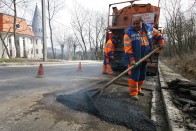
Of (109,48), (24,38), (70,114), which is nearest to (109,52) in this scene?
(109,48)

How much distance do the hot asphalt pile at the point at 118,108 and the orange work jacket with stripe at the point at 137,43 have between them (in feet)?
3.08

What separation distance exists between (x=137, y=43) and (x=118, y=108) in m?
1.51

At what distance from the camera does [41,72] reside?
21.6 ft

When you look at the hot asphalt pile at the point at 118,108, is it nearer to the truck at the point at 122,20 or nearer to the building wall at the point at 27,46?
the truck at the point at 122,20

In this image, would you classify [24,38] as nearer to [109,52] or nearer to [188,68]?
[109,52]

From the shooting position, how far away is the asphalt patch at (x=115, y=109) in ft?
7.76

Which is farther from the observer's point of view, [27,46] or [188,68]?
[27,46]

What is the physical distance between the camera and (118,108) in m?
2.93

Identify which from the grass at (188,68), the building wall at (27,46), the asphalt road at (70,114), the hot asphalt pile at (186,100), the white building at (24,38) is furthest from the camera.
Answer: the building wall at (27,46)

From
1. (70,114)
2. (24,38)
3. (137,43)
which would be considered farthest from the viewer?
(24,38)

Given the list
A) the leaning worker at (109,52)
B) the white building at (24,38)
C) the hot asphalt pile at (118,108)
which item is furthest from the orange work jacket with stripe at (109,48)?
the white building at (24,38)

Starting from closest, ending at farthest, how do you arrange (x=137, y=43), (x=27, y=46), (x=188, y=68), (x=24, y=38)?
(x=137, y=43)
(x=188, y=68)
(x=24, y=38)
(x=27, y=46)

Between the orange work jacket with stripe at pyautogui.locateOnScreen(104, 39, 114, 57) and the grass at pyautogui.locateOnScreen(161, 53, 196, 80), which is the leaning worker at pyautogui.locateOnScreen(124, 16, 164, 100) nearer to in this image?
the orange work jacket with stripe at pyautogui.locateOnScreen(104, 39, 114, 57)

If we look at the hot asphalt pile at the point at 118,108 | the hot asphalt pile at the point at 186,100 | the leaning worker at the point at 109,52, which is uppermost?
the leaning worker at the point at 109,52
